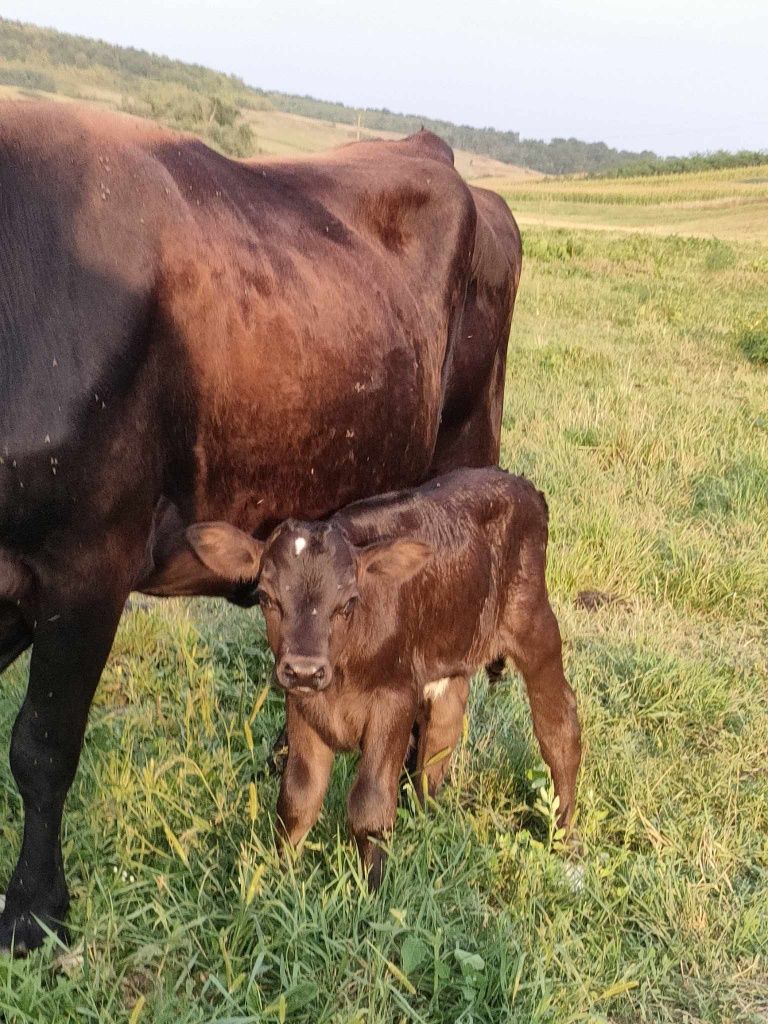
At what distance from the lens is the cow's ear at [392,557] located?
252 centimetres

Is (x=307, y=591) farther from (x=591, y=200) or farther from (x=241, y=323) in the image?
(x=591, y=200)

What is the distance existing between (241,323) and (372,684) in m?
1.01

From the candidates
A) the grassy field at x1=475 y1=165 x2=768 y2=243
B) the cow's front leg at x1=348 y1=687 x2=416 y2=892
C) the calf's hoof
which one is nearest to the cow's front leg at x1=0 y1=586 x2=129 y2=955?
the calf's hoof

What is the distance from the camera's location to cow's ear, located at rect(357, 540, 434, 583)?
2520 millimetres

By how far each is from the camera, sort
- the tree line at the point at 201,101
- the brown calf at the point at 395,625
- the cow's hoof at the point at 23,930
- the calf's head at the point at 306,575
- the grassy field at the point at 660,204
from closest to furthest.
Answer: the calf's head at the point at 306,575
the brown calf at the point at 395,625
the cow's hoof at the point at 23,930
the grassy field at the point at 660,204
the tree line at the point at 201,101

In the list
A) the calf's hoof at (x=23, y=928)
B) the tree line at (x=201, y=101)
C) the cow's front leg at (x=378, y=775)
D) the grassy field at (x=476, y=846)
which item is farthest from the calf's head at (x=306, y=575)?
the tree line at (x=201, y=101)

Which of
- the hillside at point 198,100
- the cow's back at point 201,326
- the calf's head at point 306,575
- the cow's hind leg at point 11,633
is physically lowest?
the hillside at point 198,100

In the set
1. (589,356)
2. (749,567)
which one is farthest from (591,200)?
(749,567)

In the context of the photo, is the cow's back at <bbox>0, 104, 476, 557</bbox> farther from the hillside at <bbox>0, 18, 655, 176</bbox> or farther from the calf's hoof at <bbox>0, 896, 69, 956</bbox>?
the hillside at <bbox>0, 18, 655, 176</bbox>

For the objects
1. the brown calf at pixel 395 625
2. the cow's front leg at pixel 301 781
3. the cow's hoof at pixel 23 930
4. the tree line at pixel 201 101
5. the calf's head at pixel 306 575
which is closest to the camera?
the calf's head at pixel 306 575

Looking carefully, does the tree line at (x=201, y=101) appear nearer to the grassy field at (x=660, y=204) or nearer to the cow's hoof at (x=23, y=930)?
the grassy field at (x=660, y=204)

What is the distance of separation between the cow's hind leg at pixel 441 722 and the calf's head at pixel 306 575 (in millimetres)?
607

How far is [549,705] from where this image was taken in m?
3.12

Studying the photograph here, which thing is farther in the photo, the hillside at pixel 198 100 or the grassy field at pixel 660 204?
the hillside at pixel 198 100
